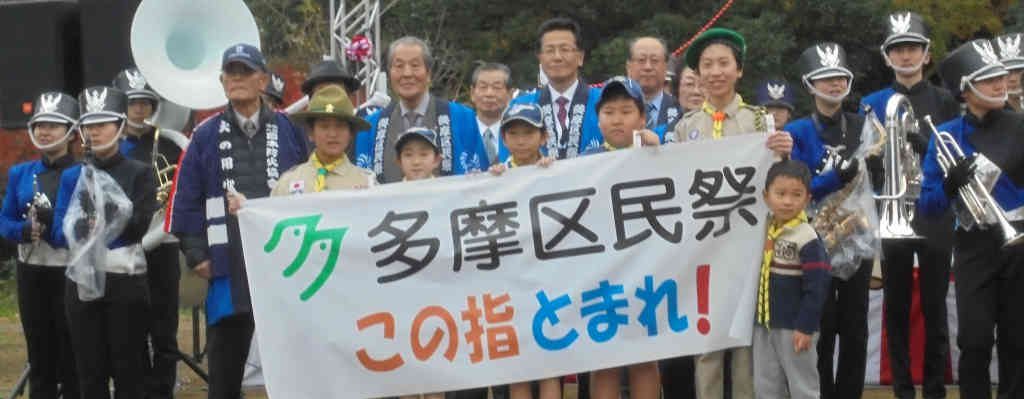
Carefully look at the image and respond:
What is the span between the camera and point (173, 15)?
1173 centimetres

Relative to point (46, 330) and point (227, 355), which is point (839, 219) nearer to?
point (227, 355)

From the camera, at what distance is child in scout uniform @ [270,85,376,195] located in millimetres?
A: 7895

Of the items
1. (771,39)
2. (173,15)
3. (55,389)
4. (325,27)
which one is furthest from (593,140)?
(325,27)

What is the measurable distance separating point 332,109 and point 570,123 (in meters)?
1.47

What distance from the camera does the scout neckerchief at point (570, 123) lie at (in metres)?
8.76

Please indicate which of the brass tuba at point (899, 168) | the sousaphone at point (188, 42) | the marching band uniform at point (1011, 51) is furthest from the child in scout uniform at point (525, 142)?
the sousaphone at point (188, 42)

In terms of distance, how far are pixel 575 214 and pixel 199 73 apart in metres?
4.47

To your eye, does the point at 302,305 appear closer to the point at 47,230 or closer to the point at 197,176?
the point at 197,176

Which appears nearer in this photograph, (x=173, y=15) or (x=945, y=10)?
(x=173, y=15)

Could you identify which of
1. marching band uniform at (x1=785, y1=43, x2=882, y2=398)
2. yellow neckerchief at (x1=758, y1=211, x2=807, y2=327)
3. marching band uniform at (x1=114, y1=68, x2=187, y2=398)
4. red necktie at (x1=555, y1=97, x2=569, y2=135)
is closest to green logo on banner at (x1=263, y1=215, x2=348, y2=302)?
red necktie at (x1=555, y1=97, x2=569, y2=135)

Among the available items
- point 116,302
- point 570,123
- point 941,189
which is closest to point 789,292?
point 941,189

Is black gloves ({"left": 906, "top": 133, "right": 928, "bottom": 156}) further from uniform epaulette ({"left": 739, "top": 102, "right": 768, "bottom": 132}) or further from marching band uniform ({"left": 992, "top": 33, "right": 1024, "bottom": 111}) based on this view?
uniform epaulette ({"left": 739, "top": 102, "right": 768, "bottom": 132})

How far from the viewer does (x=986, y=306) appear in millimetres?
8133

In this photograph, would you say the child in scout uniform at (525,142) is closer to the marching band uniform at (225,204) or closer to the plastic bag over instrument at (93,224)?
the marching band uniform at (225,204)
